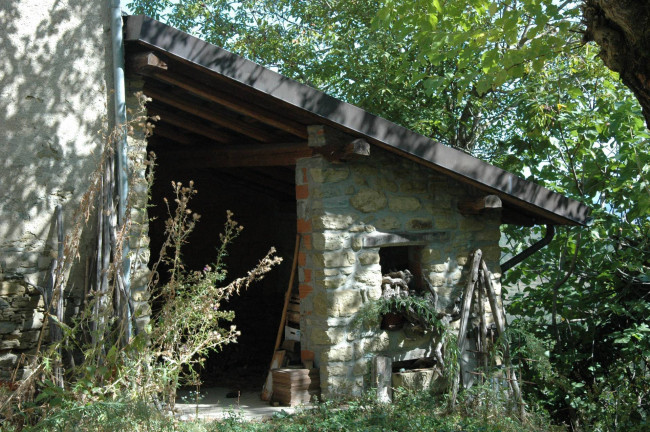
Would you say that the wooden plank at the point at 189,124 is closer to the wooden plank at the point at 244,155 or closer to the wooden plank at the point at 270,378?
the wooden plank at the point at 244,155

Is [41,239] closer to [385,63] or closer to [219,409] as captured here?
[219,409]

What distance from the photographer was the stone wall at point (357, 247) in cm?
575

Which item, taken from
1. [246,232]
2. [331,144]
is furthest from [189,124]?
[246,232]

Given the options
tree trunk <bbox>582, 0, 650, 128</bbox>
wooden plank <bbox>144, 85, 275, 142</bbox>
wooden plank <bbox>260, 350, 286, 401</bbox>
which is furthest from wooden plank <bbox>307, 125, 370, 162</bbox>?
tree trunk <bbox>582, 0, 650, 128</bbox>

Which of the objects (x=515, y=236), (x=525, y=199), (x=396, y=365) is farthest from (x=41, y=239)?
(x=515, y=236)

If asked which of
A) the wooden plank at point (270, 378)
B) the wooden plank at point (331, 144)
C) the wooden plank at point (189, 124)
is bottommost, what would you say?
the wooden plank at point (270, 378)

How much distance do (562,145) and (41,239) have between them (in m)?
6.18

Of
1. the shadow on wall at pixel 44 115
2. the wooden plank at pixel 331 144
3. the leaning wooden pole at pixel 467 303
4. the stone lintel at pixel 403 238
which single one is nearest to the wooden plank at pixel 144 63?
the shadow on wall at pixel 44 115

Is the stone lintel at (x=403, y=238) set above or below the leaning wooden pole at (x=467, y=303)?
above

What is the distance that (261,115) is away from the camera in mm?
5695

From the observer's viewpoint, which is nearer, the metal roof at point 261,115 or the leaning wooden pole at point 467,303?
the metal roof at point 261,115

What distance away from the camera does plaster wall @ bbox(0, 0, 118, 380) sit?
4.25 metres

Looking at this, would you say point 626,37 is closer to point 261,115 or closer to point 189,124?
point 261,115

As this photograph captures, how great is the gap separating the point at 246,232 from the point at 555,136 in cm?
441
